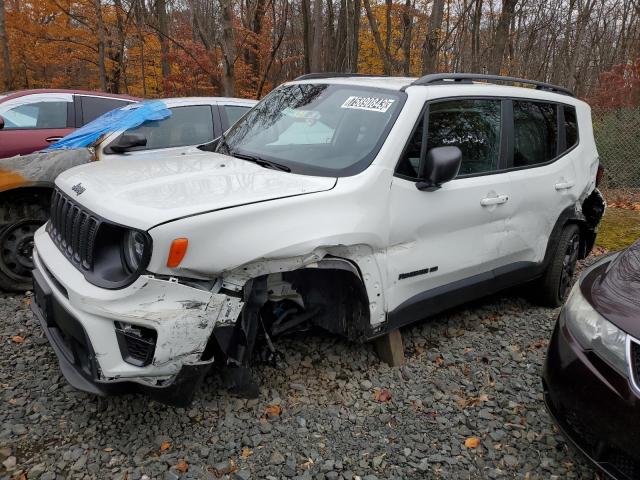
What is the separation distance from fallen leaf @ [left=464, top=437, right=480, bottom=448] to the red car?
19.6ft

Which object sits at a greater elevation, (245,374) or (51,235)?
(51,235)

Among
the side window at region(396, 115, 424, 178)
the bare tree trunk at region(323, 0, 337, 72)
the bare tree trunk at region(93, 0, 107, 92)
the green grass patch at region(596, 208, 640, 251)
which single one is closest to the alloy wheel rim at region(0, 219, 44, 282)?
the side window at region(396, 115, 424, 178)

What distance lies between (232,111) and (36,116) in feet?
8.38

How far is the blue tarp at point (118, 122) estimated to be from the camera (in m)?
5.39

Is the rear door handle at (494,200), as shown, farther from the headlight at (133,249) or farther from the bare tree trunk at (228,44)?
the bare tree trunk at (228,44)

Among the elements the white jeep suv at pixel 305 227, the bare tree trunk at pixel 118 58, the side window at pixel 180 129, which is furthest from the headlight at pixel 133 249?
the bare tree trunk at pixel 118 58

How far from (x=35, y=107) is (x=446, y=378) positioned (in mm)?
6005

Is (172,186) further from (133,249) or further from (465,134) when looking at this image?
(465,134)

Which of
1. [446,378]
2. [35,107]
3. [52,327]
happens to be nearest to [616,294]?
[446,378]

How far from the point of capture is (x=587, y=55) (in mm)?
25125

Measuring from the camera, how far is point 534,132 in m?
4.12

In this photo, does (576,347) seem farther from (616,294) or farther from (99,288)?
(99,288)

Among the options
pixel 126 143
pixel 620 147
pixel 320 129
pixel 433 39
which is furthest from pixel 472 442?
pixel 620 147

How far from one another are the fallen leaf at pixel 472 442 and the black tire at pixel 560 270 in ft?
6.98
